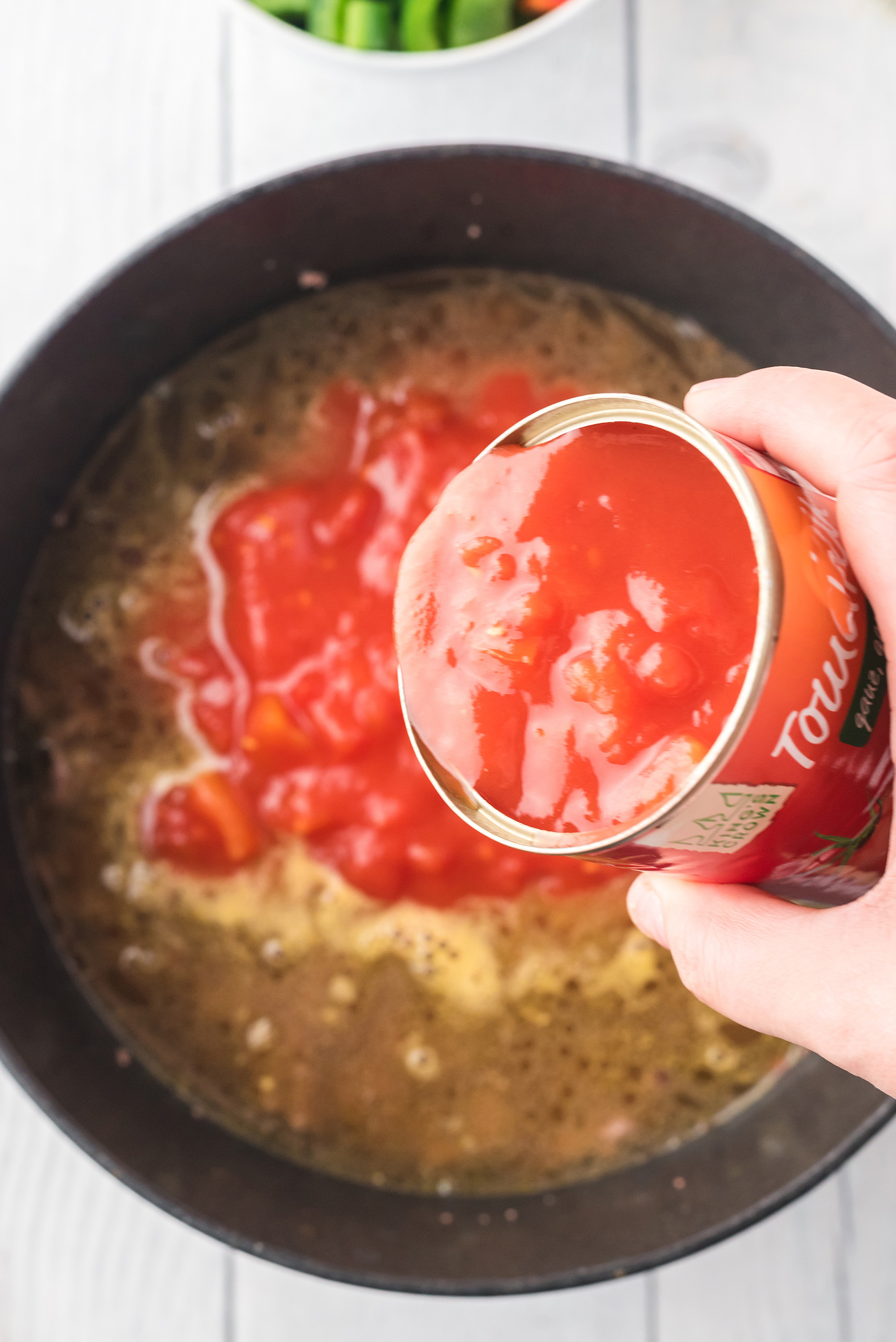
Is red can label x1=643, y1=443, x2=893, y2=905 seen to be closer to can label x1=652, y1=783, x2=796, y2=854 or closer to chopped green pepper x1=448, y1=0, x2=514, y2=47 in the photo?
can label x1=652, y1=783, x2=796, y2=854

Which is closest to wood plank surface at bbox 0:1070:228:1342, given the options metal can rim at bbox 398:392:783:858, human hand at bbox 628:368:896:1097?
human hand at bbox 628:368:896:1097

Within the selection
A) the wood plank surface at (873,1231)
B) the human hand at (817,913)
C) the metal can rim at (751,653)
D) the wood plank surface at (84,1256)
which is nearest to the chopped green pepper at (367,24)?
the human hand at (817,913)

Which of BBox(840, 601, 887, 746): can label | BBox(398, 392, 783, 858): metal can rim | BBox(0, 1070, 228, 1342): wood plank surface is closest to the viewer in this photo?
BBox(398, 392, 783, 858): metal can rim

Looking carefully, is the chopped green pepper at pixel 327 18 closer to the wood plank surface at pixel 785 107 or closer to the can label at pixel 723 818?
the wood plank surface at pixel 785 107

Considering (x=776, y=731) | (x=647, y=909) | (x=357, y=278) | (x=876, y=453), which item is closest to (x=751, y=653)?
(x=776, y=731)

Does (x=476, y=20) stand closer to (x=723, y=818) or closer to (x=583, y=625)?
(x=583, y=625)

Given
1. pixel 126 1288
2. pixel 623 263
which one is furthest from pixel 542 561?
pixel 126 1288

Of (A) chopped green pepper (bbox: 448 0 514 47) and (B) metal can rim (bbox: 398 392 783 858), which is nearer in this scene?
(B) metal can rim (bbox: 398 392 783 858)
